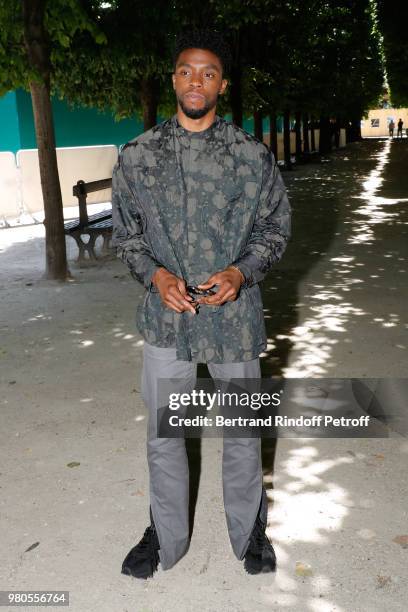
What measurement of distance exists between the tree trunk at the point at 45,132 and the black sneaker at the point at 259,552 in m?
7.15

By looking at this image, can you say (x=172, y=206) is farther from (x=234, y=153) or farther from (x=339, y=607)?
(x=339, y=607)

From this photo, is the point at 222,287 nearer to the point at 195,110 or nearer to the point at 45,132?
the point at 195,110

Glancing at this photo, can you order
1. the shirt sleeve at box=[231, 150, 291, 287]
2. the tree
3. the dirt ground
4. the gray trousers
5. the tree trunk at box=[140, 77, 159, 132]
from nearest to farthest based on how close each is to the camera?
the shirt sleeve at box=[231, 150, 291, 287]
the gray trousers
the dirt ground
the tree
the tree trunk at box=[140, 77, 159, 132]

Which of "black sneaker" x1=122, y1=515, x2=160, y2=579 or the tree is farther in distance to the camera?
the tree

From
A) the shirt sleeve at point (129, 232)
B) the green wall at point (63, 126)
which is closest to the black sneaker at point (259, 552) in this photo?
the shirt sleeve at point (129, 232)

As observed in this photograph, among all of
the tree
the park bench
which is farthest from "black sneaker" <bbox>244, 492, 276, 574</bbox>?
the park bench

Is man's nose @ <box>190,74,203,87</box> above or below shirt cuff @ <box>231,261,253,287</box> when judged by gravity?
above

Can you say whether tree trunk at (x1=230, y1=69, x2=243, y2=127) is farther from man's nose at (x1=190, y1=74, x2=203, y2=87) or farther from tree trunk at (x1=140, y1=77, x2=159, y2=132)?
man's nose at (x1=190, y1=74, x2=203, y2=87)

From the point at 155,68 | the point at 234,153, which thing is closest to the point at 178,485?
the point at 234,153

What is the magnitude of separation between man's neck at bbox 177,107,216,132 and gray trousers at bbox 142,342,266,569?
36.6 inches

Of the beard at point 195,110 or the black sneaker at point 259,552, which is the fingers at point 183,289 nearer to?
the beard at point 195,110

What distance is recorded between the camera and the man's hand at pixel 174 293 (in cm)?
278

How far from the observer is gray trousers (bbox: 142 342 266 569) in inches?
122
